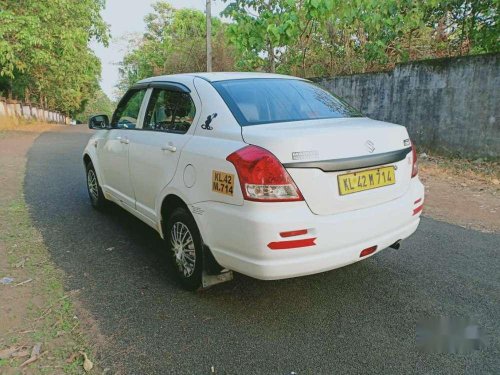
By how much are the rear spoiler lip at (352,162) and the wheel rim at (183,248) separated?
105cm

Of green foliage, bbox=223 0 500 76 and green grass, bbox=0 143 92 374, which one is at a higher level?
green foliage, bbox=223 0 500 76

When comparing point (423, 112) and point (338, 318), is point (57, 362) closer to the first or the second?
point (338, 318)

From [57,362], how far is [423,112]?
8353 mm

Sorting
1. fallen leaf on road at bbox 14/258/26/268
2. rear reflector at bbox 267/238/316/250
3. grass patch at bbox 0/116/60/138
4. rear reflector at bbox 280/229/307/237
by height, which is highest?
grass patch at bbox 0/116/60/138

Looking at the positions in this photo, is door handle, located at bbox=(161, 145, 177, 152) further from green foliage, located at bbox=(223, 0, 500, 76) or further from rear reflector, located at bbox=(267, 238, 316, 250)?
green foliage, located at bbox=(223, 0, 500, 76)

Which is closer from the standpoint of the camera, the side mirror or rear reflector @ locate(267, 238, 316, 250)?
rear reflector @ locate(267, 238, 316, 250)

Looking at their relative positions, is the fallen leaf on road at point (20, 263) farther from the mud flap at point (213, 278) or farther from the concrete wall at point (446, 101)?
the concrete wall at point (446, 101)

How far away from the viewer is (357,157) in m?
2.51

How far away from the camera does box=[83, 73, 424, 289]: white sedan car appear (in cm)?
235

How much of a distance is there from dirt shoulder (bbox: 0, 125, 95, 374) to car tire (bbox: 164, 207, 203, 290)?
0.80 m

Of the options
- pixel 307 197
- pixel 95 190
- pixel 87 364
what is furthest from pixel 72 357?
pixel 95 190

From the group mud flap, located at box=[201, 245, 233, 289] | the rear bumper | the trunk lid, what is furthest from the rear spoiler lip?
mud flap, located at box=[201, 245, 233, 289]

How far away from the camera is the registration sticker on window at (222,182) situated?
244 centimetres

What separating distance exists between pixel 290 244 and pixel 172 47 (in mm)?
28205
